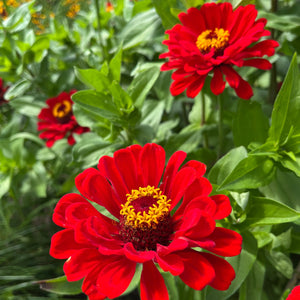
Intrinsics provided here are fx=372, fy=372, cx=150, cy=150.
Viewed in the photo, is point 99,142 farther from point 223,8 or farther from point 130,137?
point 223,8

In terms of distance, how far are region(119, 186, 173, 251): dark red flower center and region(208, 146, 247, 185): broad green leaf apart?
0.10m

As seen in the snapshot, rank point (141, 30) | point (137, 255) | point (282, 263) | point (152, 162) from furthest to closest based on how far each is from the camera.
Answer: point (141, 30), point (282, 263), point (152, 162), point (137, 255)

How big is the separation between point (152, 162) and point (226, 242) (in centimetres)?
14

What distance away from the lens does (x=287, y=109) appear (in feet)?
1.65

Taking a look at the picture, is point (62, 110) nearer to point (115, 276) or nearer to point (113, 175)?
point (113, 175)

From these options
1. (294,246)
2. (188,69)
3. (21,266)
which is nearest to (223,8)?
(188,69)

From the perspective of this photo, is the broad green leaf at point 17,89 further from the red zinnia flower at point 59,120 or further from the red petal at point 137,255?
the red petal at point 137,255

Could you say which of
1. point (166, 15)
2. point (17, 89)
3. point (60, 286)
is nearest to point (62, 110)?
point (17, 89)

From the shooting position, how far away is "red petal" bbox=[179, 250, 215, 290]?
344mm

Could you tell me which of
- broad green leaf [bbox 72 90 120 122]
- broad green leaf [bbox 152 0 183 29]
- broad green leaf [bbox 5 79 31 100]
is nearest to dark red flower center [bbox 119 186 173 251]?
broad green leaf [bbox 72 90 120 122]

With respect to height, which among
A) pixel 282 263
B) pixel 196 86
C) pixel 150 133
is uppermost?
pixel 196 86

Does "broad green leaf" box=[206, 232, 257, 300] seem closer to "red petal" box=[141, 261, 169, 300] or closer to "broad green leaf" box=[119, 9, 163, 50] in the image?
"red petal" box=[141, 261, 169, 300]

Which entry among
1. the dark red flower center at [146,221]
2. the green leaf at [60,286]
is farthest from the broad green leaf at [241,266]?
the green leaf at [60,286]

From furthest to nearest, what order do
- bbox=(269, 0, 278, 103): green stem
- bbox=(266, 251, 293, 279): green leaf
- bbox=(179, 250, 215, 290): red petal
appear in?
bbox=(269, 0, 278, 103): green stem → bbox=(266, 251, 293, 279): green leaf → bbox=(179, 250, 215, 290): red petal
